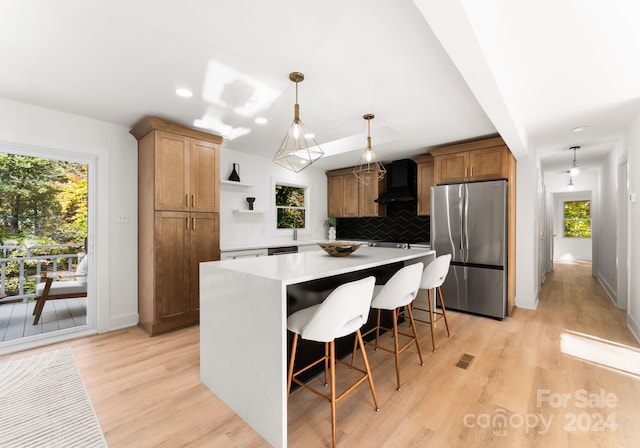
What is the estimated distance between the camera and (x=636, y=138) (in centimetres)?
317

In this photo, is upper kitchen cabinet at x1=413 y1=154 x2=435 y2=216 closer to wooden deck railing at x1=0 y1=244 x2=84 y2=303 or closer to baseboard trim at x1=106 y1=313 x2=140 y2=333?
baseboard trim at x1=106 y1=313 x2=140 y2=333

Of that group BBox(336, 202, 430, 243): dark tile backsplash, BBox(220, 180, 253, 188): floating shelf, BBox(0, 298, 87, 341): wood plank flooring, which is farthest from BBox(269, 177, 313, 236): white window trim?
BBox(0, 298, 87, 341): wood plank flooring

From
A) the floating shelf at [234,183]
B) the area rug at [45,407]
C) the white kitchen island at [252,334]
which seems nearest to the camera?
the white kitchen island at [252,334]

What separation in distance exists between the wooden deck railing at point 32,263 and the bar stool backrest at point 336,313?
311 cm

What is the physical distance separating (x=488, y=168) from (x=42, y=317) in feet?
18.4

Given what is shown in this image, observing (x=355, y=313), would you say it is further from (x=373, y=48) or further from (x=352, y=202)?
(x=352, y=202)

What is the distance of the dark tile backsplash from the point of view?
538cm

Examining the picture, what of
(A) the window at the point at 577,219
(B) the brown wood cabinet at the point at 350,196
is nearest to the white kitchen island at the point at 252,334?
(B) the brown wood cabinet at the point at 350,196

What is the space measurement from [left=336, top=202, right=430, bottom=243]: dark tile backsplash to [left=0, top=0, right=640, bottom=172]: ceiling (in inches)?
85.7

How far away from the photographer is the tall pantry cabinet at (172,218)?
10.8ft

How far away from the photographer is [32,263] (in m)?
3.05

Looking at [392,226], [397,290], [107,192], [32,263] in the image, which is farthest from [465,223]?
[32,263]

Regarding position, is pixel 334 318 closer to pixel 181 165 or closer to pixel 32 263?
pixel 181 165

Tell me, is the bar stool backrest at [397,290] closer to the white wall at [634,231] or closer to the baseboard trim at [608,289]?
the white wall at [634,231]
